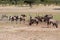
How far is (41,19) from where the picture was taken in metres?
31.9

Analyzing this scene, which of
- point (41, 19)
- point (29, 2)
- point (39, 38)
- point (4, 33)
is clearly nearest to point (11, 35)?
point (4, 33)

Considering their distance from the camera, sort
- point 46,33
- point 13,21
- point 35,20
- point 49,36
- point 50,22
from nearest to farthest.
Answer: point 49,36 < point 46,33 < point 50,22 < point 35,20 < point 13,21

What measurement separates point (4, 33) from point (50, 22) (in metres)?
6.37

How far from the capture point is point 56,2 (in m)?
89.4

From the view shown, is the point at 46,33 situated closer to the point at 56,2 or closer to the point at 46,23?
the point at 46,23

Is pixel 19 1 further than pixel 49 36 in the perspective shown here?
Yes

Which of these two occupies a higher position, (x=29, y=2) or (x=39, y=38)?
(x=39, y=38)

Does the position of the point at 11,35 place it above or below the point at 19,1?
above

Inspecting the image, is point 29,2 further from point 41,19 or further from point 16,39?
point 16,39

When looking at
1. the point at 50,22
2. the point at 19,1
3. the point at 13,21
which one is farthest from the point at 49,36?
the point at 19,1

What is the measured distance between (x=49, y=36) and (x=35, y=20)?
27.7 feet

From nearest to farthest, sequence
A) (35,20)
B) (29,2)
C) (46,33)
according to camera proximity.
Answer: (46,33)
(35,20)
(29,2)

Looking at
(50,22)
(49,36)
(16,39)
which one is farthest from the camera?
(50,22)

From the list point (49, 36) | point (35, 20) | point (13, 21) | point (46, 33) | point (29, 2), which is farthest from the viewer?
point (29, 2)
